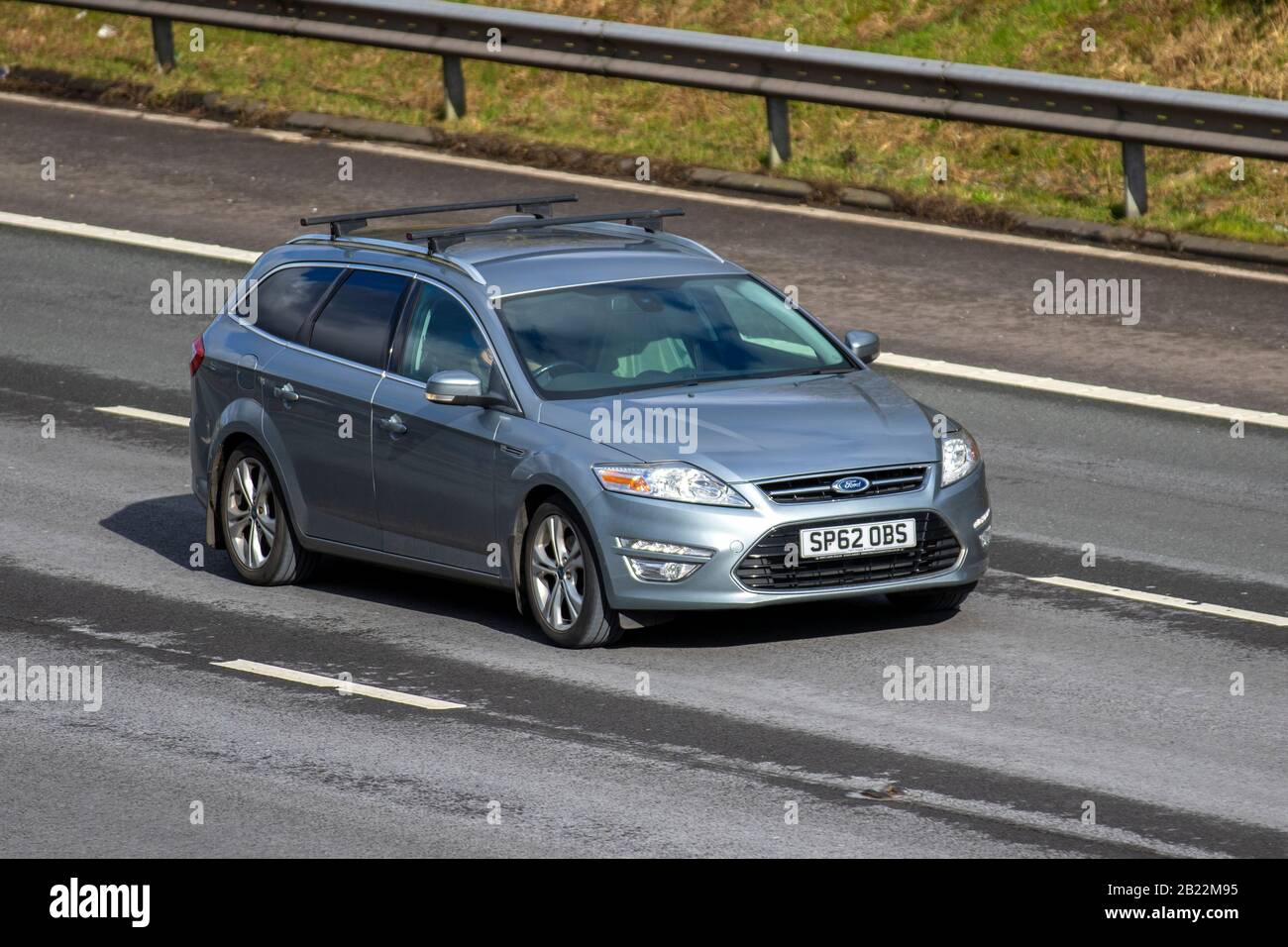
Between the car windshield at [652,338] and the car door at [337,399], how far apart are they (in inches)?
31.5

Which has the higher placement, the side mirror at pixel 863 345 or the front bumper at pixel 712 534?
the side mirror at pixel 863 345

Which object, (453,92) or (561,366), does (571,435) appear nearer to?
(561,366)

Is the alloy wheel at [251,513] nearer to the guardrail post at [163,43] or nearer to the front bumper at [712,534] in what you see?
the front bumper at [712,534]

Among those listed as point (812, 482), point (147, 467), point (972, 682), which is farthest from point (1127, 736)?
point (147, 467)

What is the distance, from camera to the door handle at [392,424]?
1140 cm

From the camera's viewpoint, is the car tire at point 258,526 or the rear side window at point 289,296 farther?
the rear side window at point 289,296

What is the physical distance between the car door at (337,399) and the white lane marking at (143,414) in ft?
10.8

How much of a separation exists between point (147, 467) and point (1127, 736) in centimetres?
704

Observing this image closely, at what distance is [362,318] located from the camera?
39.4 ft
